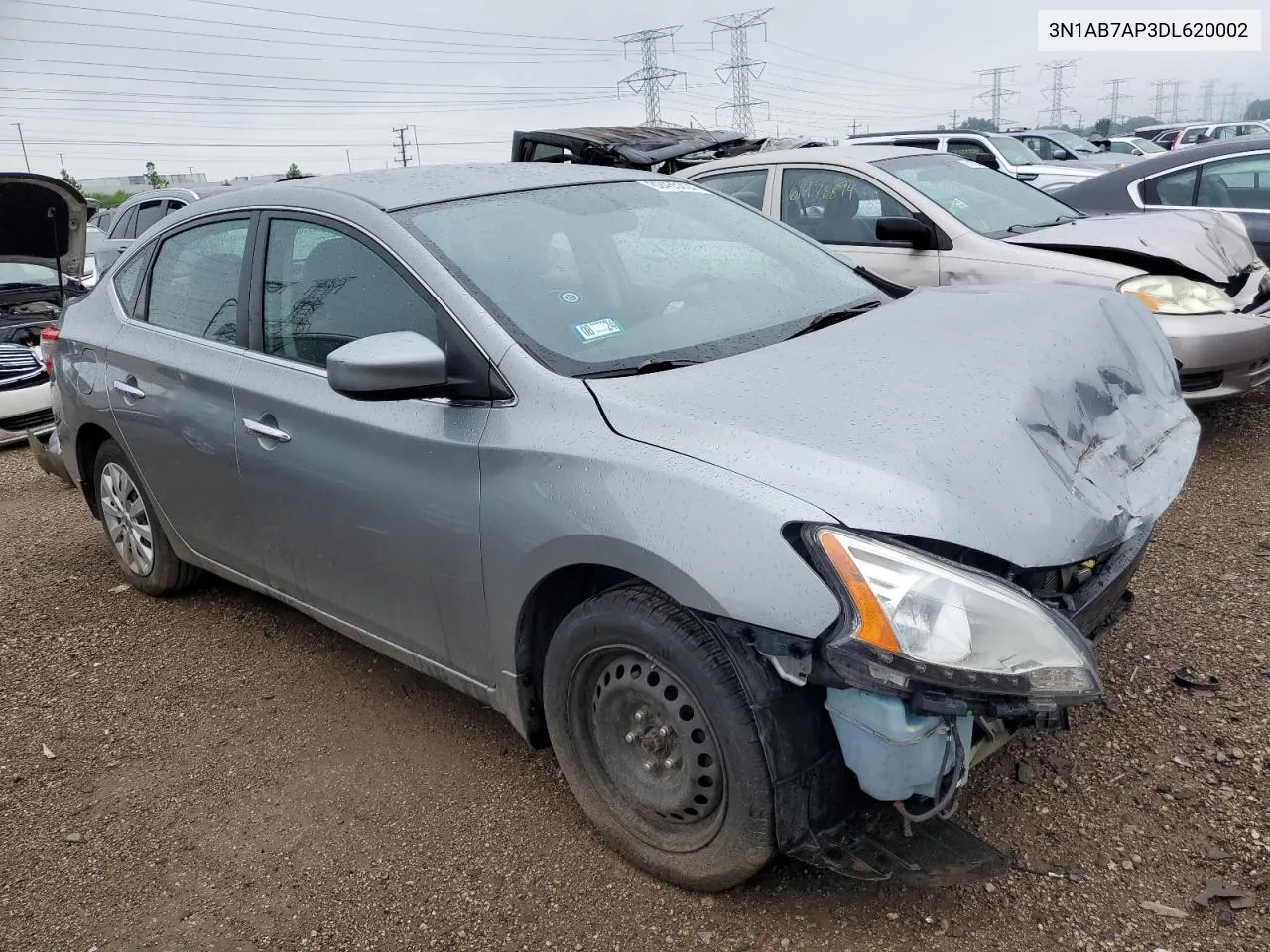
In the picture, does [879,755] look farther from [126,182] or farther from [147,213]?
[126,182]

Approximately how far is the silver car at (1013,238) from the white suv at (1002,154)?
7.17 m

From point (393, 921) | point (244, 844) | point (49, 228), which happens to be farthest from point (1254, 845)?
point (49, 228)

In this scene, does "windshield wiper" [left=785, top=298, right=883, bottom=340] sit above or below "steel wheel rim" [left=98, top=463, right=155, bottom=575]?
above

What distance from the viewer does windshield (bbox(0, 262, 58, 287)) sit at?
9.51 metres

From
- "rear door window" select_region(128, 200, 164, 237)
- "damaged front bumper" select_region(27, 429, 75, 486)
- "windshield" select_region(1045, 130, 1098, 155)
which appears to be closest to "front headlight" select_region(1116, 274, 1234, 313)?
"damaged front bumper" select_region(27, 429, 75, 486)

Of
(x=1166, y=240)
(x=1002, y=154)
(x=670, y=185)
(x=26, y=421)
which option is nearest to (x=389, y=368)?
(x=670, y=185)

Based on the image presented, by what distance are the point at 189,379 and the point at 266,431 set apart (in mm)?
Result: 579

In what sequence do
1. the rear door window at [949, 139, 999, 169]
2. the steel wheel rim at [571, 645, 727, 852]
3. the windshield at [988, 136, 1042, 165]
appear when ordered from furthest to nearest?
the windshield at [988, 136, 1042, 165], the rear door window at [949, 139, 999, 169], the steel wheel rim at [571, 645, 727, 852]

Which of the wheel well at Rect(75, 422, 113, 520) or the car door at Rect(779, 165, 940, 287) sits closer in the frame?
the wheel well at Rect(75, 422, 113, 520)

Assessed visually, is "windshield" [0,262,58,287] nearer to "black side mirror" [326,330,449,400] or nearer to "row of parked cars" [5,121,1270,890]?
"row of parked cars" [5,121,1270,890]

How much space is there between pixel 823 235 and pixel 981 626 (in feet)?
15.8

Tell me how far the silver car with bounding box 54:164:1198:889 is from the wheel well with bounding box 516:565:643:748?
0.4 inches

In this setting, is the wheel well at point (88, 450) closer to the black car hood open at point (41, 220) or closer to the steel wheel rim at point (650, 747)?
the steel wheel rim at point (650, 747)

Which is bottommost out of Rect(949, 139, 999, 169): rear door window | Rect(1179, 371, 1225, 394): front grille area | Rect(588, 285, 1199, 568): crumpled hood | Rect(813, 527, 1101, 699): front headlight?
Rect(1179, 371, 1225, 394): front grille area
